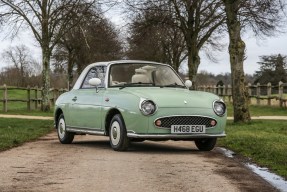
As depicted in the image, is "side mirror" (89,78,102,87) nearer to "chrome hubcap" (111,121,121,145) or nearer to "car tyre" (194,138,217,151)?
"chrome hubcap" (111,121,121,145)

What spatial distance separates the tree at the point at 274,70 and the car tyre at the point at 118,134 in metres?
74.2

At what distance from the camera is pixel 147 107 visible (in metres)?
8.77

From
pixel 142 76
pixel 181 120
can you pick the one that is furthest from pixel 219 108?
pixel 142 76

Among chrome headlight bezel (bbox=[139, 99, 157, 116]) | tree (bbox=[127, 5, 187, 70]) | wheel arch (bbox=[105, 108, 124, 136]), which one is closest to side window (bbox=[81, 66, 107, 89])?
wheel arch (bbox=[105, 108, 124, 136])

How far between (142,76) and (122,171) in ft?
11.6

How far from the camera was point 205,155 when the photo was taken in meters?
8.94

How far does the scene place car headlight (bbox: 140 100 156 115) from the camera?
8.74 m

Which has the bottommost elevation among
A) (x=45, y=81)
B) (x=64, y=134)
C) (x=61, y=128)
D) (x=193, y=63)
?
(x=64, y=134)

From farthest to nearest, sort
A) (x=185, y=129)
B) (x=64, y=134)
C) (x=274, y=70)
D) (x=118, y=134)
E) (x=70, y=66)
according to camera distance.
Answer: (x=274, y=70)
(x=70, y=66)
(x=64, y=134)
(x=118, y=134)
(x=185, y=129)

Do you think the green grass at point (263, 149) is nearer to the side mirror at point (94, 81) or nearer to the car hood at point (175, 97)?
the car hood at point (175, 97)

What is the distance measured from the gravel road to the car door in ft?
2.21

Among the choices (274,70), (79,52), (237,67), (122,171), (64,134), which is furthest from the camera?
(274,70)

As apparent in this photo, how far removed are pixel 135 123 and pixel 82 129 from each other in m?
1.97

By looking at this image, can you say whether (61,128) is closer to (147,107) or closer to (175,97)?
(147,107)
